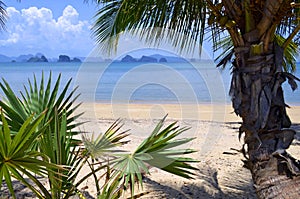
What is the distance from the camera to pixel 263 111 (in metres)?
2.61

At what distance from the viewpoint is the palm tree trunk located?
8.46 ft

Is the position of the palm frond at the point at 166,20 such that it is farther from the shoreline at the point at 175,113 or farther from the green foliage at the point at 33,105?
the shoreline at the point at 175,113

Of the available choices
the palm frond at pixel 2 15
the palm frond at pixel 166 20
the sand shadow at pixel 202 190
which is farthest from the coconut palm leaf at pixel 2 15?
the sand shadow at pixel 202 190

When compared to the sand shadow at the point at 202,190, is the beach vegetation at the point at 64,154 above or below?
above

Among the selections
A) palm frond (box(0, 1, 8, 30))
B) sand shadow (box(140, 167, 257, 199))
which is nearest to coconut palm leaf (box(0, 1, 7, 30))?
palm frond (box(0, 1, 8, 30))

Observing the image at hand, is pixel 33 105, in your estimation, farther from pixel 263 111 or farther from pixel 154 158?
pixel 263 111

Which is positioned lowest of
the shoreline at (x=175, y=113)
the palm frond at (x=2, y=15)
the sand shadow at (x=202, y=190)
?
the sand shadow at (x=202, y=190)

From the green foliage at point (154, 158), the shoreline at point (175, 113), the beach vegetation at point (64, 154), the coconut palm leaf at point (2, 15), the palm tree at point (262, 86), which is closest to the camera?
the beach vegetation at point (64, 154)

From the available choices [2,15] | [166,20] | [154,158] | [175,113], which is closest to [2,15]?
[2,15]

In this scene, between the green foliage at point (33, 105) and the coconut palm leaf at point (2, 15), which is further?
the coconut palm leaf at point (2, 15)

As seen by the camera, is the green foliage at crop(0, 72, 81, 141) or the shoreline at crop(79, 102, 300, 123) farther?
the shoreline at crop(79, 102, 300, 123)

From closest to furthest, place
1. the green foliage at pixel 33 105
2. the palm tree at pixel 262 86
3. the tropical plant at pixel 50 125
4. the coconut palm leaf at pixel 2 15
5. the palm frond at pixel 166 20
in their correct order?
the tropical plant at pixel 50 125
the green foliage at pixel 33 105
the palm tree at pixel 262 86
the palm frond at pixel 166 20
the coconut palm leaf at pixel 2 15

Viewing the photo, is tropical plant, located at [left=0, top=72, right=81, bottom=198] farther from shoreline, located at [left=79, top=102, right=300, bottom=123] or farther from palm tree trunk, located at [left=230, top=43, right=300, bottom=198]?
shoreline, located at [left=79, top=102, right=300, bottom=123]

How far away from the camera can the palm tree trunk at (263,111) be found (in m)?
2.58
